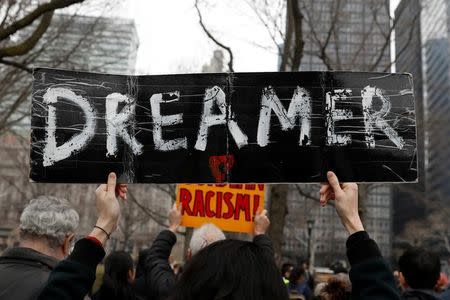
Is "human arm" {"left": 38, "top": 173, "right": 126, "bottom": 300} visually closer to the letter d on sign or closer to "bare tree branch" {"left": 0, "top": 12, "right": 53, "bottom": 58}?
the letter d on sign

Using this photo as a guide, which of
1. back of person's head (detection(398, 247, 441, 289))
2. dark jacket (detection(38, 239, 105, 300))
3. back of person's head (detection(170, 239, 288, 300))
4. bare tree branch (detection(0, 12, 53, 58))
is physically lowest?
back of person's head (detection(398, 247, 441, 289))

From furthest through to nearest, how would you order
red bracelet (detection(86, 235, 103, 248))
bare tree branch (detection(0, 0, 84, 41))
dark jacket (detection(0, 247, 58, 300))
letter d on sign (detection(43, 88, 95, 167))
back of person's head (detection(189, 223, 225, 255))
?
1. bare tree branch (detection(0, 0, 84, 41))
2. back of person's head (detection(189, 223, 225, 255))
3. letter d on sign (detection(43, 88, 95, 167))
4. dark jacket (detection(0, 247, 58, 300))
5. red bracelet (detection(86, 235, 103, 248))

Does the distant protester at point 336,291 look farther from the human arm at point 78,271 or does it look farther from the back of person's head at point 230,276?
the back of person's head at point 230,276

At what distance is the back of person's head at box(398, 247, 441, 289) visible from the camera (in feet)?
11.4

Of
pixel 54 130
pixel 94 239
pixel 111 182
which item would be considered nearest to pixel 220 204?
pixel 54 130

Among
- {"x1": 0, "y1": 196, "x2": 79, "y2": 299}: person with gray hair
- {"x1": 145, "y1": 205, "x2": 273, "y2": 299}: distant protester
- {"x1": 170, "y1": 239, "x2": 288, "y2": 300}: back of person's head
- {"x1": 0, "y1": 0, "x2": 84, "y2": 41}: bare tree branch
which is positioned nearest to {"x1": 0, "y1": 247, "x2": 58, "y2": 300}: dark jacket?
{"x1": 0, "y1": 196, "x2": 79, "y2": 299}: person with gray hair

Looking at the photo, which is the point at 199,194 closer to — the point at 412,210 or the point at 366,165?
the point at 366,165

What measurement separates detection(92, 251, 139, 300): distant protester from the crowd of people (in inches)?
25.9

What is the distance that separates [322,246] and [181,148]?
307 ft

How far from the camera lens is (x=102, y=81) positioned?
3121mm

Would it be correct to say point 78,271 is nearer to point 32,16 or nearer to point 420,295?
point 420,295

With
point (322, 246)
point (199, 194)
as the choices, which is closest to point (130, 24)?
point (199, 194)

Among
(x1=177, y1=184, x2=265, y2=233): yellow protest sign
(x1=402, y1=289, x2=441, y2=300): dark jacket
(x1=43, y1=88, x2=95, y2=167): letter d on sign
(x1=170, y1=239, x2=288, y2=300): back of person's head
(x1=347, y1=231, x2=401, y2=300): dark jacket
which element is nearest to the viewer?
(x1=170, y1=239, x2=288, y2=300): back of person's head

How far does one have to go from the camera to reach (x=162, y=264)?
3.54 meters
